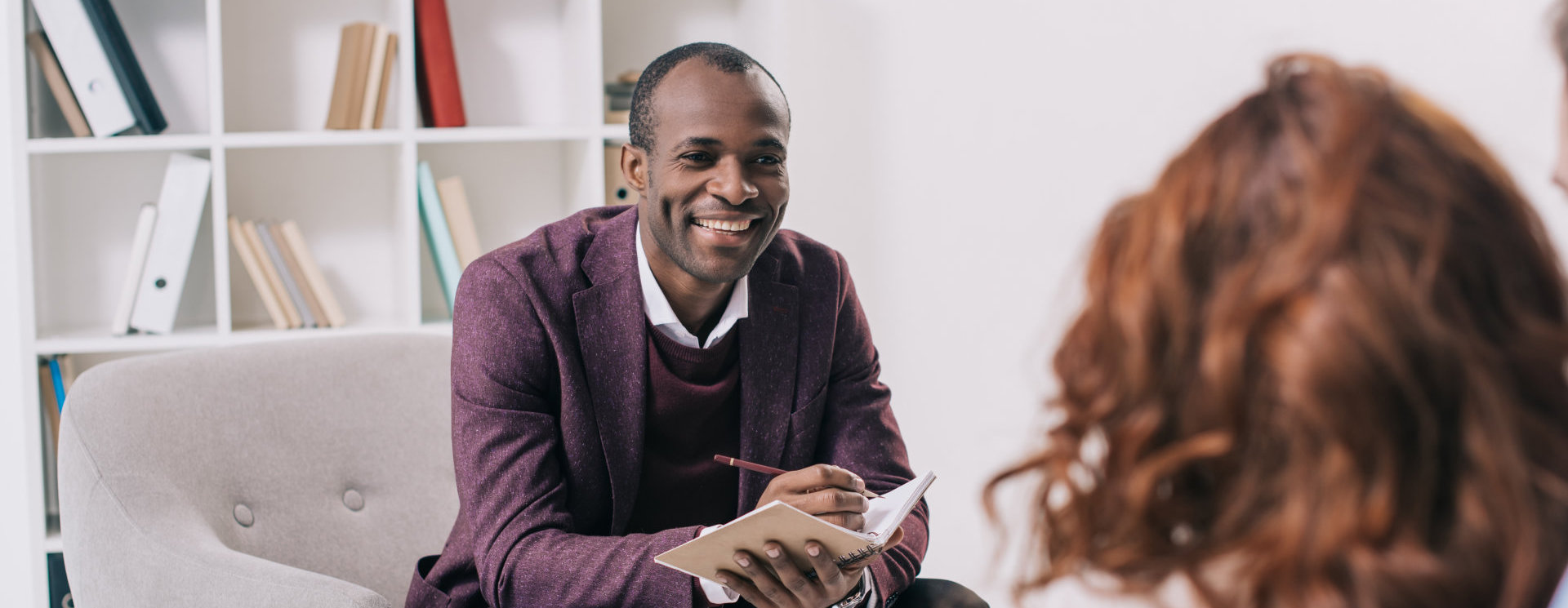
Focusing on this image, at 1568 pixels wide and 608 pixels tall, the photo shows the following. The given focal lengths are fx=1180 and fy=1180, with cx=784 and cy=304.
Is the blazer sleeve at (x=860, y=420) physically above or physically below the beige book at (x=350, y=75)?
below

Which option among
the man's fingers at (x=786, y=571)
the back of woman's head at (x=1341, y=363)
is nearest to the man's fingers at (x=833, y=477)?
the man's fingers at (x=786, y=571)

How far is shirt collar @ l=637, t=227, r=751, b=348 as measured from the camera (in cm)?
155

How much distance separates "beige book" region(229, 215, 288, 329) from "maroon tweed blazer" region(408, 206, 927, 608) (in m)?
1.03

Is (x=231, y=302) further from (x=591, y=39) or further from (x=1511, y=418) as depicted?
(x=1511, y=418)

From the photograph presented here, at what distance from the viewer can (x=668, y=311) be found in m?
1.55

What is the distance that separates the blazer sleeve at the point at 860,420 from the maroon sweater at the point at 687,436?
0.15m

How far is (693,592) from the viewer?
134 centimetres

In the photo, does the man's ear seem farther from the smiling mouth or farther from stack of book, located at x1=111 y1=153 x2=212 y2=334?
stack of book, located at x1=111 y1=153 x2=212 y2=334

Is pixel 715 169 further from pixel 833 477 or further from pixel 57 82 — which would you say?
pixel 57 82

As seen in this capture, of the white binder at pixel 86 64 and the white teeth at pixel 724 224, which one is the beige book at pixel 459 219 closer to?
the white binder at pixel 86 64

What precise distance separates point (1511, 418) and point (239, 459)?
1.52m

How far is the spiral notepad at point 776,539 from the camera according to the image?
44.6 inches

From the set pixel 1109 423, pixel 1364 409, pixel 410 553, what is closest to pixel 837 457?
pixel 410 553

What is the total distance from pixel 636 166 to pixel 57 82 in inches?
53.5
